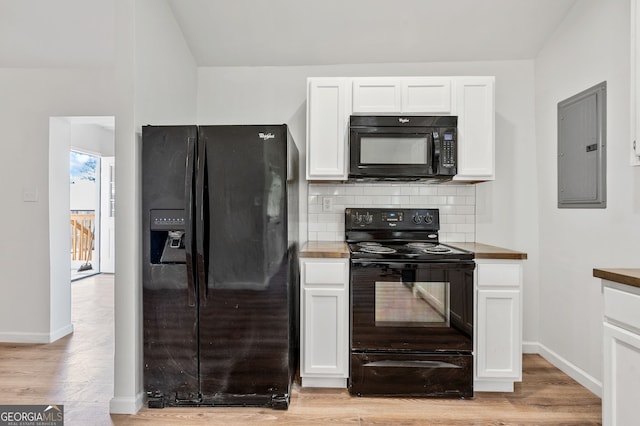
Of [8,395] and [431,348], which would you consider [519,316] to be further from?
[8,395]

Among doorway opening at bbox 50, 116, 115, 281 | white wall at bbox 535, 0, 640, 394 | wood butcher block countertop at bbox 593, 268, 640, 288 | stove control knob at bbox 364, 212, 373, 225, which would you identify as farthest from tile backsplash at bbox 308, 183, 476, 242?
doorway opening at bbox 50, 116, 115, 281

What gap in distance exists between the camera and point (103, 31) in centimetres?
241

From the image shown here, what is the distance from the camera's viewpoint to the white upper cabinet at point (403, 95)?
100 inches

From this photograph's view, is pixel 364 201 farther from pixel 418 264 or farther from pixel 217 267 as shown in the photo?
pixel 217 267

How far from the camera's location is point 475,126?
2547 mm

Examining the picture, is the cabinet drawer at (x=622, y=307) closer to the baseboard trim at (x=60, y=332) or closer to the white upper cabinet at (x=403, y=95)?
the white upper cabinet at (x=403, y=95)

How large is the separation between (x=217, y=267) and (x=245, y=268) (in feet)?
0.53

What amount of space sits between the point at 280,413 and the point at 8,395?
5.51 ft

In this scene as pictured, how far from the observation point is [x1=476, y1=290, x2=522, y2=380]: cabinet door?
221 centimetres

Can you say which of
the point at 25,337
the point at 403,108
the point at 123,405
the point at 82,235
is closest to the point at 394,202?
the point at 403,108

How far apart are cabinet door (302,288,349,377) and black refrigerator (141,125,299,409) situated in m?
0.20

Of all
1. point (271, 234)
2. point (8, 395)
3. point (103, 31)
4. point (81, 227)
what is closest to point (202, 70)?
point (103, 31)

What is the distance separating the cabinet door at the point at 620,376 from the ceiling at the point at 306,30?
7.25ft
